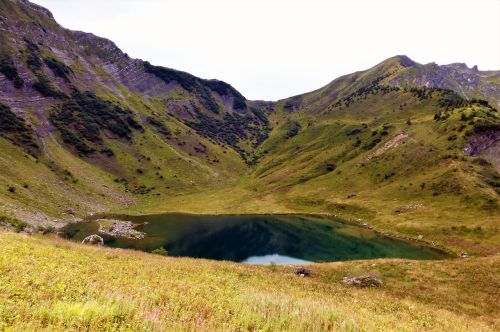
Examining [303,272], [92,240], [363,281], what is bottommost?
[92,240]

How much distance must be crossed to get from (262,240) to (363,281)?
219 feet

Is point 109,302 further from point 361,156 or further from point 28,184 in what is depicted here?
point 361,156

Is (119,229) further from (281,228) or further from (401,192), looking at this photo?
(401,192)

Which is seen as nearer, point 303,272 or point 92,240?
point 303,272

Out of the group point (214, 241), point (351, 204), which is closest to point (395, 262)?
point (214, 241)

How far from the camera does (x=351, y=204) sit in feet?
451

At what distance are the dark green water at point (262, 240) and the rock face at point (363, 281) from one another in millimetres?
40944

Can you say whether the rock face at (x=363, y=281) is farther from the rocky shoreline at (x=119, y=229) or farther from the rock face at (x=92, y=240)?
the rocky shoreline at (x=119, y=229)

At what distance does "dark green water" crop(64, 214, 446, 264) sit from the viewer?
273 ft

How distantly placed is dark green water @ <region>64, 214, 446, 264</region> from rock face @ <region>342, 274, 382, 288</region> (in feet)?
134

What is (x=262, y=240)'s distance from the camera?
102 meters

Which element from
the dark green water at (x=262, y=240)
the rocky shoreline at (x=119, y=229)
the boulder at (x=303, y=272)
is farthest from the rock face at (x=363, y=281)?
the rocky shoreline at (x=119, y=229)

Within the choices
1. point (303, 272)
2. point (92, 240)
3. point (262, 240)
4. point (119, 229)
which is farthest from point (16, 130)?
point (303, 272)

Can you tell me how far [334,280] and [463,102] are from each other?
199997mm
